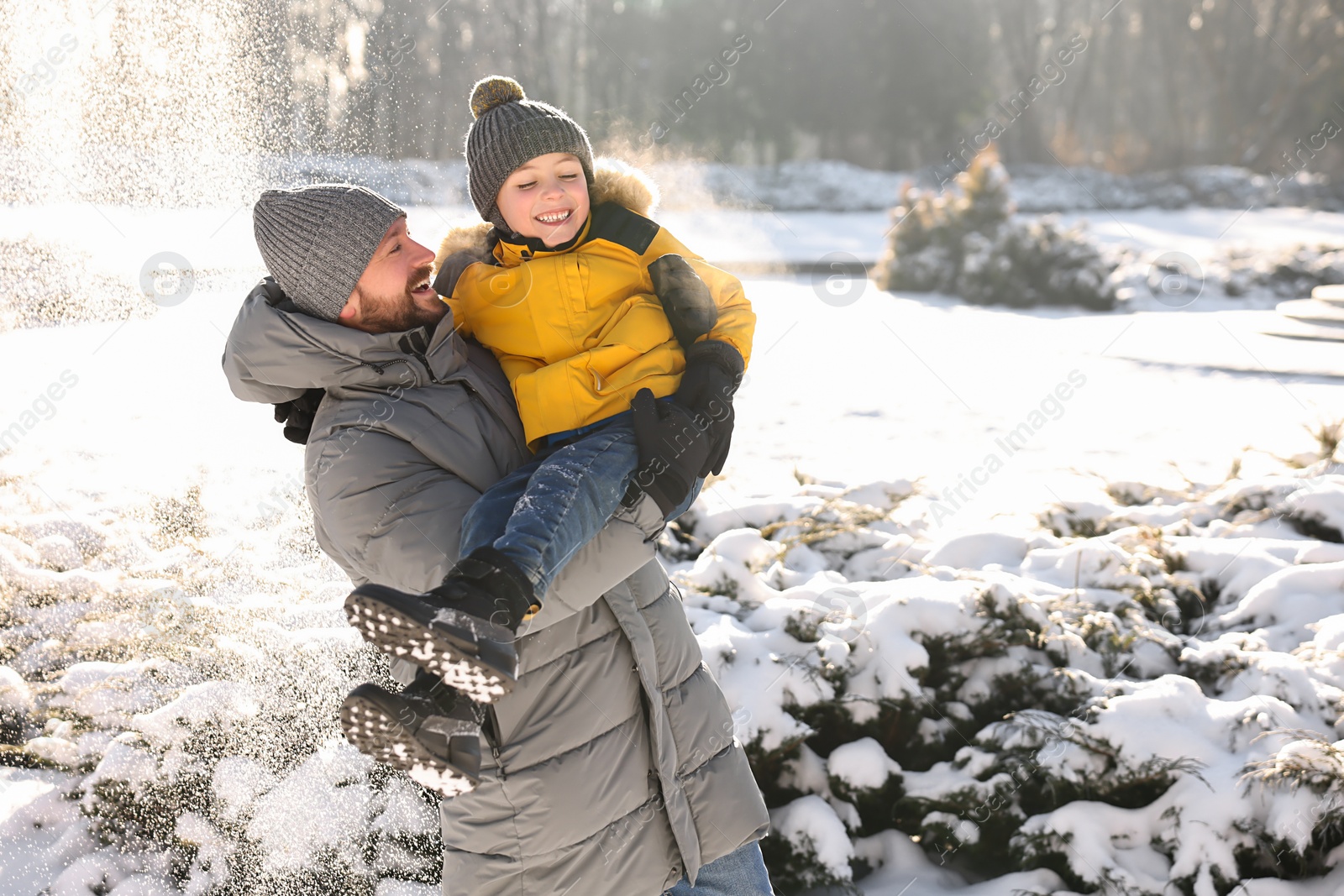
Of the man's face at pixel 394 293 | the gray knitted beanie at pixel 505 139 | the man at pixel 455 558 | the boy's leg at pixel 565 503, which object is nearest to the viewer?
the boy's leg at pixel 565 503

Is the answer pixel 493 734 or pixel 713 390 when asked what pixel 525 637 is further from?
pixel 713 390

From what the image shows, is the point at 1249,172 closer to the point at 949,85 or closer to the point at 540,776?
the point at 949,85

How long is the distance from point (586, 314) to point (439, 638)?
34.2 inches

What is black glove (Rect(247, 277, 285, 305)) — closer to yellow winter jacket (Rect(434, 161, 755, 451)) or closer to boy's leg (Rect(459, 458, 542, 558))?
yellow winter jacket (Rect(434, 161, 755, 451))

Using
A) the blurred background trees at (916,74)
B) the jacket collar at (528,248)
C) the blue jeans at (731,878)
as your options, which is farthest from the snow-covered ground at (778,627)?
the blurred background trees at (916,74)

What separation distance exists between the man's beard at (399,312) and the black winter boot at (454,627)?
0.51 metres

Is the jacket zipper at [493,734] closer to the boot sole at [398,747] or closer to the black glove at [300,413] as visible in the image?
the boot sole at [398,747]

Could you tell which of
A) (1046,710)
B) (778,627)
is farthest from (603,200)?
(1046,710)

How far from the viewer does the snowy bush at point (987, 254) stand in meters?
10.8

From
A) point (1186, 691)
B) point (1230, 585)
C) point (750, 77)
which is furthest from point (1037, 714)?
point (750, 77)

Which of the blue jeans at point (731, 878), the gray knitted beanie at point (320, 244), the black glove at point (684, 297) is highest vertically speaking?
the gray knitted beanie at point (320, 244)

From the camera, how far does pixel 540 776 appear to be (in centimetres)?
141

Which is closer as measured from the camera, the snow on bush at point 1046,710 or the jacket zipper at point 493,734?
the jacket zipper at point 493,734

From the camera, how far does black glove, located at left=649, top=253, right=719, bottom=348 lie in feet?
5.74
